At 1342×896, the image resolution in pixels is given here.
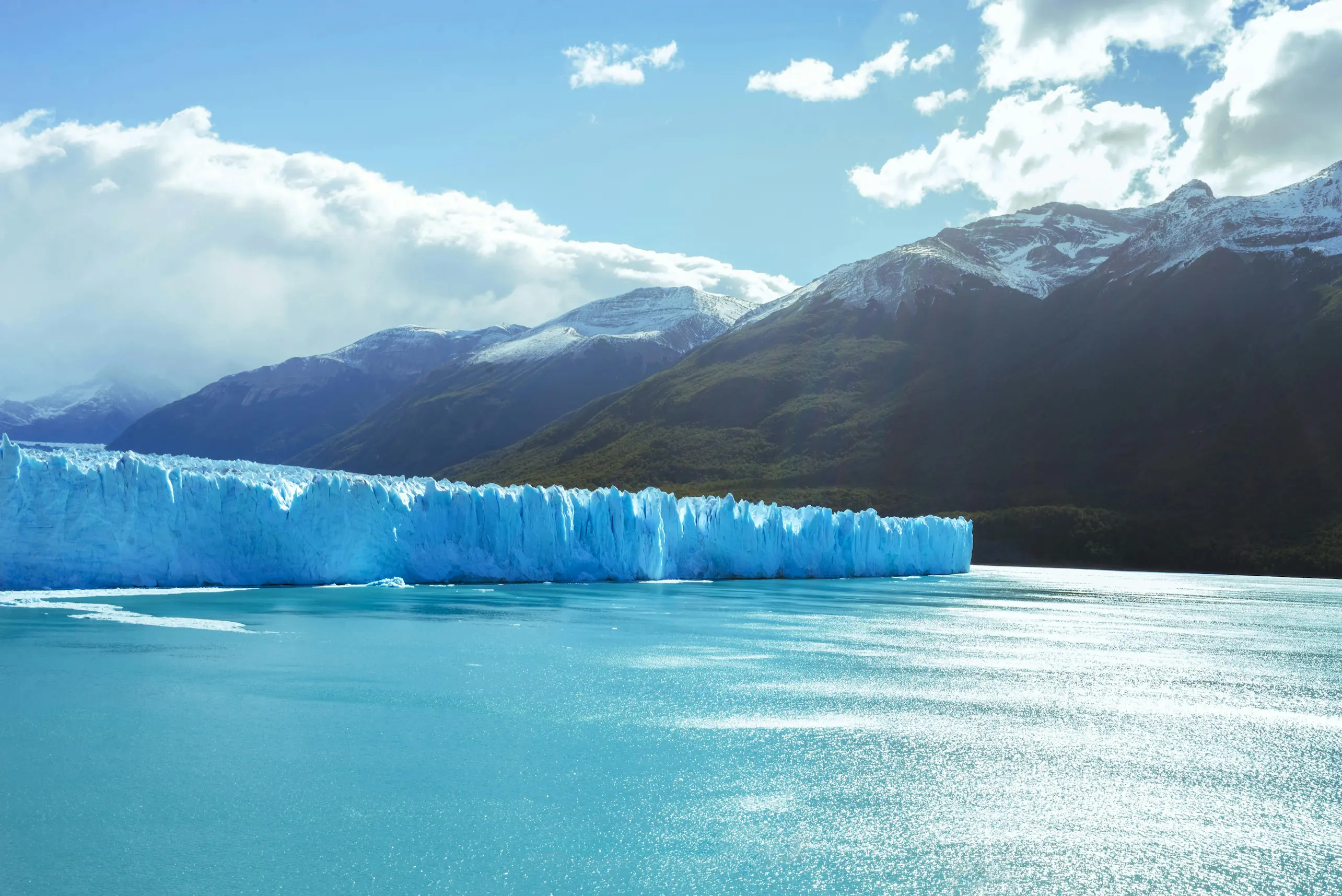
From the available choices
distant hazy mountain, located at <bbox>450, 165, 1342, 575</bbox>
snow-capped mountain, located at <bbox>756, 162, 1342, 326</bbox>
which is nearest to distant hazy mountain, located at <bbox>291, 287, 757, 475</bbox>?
distant hazy mountain, located at <bbox>450, 165, 1342, 575</bbox>

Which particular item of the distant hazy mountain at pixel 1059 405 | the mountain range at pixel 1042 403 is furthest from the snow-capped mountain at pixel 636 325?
the distant hazy mountain at pixel 1059 405

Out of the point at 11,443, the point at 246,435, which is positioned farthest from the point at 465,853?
the point at 246,435

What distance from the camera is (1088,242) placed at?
11894cm

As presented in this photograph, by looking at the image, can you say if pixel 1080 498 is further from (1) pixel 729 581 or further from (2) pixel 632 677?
(2) pixel 632 677

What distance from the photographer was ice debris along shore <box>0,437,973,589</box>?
Answer: 67.3 ft

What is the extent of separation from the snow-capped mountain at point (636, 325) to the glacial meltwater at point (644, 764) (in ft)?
444

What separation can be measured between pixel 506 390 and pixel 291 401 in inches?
2131

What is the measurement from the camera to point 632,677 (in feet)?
39.1

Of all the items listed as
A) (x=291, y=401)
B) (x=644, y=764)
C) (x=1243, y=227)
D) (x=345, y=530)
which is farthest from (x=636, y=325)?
(x=644, y=764)

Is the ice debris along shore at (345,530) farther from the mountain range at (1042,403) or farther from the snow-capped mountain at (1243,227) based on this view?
the snow-capped mountain at (1243,227)

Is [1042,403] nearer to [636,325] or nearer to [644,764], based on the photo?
[644,764]

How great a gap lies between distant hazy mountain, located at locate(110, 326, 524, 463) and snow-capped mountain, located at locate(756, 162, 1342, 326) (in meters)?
74.8

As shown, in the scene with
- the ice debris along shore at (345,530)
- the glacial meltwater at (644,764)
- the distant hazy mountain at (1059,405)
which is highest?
the distant hazy mountain at (1059,405)

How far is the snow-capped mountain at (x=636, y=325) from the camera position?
15388 cm
